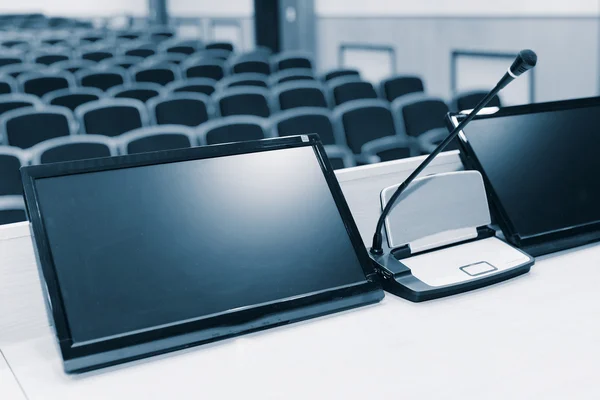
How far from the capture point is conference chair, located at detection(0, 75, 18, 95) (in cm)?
534

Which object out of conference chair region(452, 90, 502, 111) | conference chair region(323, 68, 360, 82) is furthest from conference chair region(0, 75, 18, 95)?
conference chair region(452, 90, 502, 111)

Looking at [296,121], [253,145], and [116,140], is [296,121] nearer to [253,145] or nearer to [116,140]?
[116,140]

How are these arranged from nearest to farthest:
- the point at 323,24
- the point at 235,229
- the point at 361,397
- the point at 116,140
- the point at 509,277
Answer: the point at 361,397, the point at 235,229, the point at 509,277, the point at 116,140, the point at 323,24

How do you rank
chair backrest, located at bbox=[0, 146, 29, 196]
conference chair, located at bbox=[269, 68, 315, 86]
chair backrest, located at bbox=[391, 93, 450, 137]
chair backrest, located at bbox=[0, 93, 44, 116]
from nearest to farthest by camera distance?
chair backrest, located at bbox=[0, 146, 29, 196] → chair backrest, located at bbox=[391, 93, 450, 137] → chair backrest, located at bbox=[0, 93, 44, 116] → conference chair, located at bbox=[269, 68, 315, 86]

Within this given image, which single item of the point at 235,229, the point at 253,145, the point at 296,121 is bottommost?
the point at 296,121

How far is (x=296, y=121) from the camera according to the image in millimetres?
3994

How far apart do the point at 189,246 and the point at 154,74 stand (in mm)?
5429

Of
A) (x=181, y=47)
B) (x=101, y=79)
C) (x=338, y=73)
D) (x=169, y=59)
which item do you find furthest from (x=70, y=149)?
(x=181, y=47)

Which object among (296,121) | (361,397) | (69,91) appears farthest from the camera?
(69,91)

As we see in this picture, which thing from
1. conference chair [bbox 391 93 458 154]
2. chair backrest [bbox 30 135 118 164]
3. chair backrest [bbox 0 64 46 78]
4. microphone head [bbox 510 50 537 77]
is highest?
microphone head [bbox 510 50 537 77]

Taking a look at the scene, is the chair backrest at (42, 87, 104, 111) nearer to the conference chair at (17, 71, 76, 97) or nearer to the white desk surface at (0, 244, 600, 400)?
the conference chair at (17, 71, 76, 97)

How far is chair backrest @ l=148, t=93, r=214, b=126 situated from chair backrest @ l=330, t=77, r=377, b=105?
3.73 ft

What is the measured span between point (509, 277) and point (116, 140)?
2513 mm

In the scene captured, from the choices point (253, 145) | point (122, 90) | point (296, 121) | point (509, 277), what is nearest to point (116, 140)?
point (296, 121)
